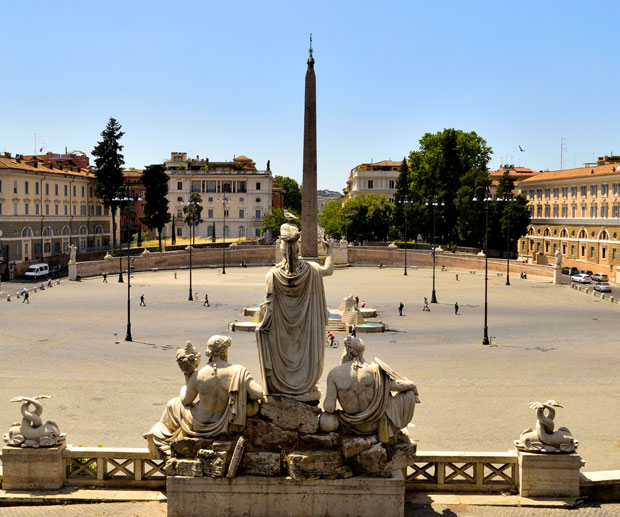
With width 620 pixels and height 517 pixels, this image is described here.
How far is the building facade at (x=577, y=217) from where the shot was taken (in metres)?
65.4

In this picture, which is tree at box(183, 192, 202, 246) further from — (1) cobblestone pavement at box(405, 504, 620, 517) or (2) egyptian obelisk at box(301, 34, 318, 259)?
(1) cobblestone pavement at box(405, 504, 620, 517)

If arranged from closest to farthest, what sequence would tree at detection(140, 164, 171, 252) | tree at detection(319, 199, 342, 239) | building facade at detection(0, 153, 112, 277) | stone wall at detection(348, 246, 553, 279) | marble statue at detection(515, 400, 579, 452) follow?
marble statue at detection(515, 400, 579, 452) < building facade at detection(0, 153, 112, 277) < stone wall at detection(348, 246, 553, 279) < tree at detection(140, 164, 171, 252) < tree at detection(319, 199, 342, 239)

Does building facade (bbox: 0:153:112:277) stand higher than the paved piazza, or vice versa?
building facade (bbox: 0:153:112:277)

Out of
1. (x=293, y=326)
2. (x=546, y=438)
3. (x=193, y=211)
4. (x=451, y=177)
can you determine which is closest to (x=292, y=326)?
(x=293, y=326)

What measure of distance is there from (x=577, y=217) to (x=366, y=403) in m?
69.2

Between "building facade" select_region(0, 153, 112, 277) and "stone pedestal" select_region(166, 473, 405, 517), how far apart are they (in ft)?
188

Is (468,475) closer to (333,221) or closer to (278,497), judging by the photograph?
(278,497)

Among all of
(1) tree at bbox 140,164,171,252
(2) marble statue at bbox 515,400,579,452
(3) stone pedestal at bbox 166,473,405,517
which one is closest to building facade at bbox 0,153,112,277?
(1) tree at bbox 140,164,171,252

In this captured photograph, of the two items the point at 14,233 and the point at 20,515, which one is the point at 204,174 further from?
the point at 20,515

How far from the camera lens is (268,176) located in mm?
109438

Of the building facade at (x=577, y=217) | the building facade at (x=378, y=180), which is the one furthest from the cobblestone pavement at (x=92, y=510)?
the building facade at (x=378, y=180)

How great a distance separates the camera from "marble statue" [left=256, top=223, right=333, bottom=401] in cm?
901

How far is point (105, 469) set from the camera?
9.59 m

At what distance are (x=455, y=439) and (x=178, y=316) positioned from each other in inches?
1020
